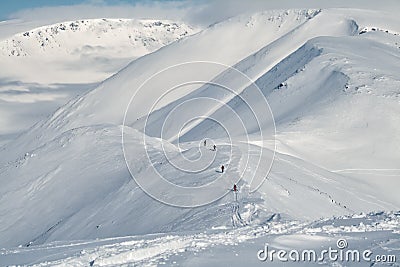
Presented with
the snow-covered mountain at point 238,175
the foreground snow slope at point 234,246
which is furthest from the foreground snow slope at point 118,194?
the foreground snow slope at point 234,246

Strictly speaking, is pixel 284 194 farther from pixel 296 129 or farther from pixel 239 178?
pixel 296 129

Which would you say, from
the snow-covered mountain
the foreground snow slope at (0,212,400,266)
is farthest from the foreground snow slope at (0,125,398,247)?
the foreground snow slope at (0,212,400,266)

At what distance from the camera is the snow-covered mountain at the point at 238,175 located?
19516 mm

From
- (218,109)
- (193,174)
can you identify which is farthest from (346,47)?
(193,174)

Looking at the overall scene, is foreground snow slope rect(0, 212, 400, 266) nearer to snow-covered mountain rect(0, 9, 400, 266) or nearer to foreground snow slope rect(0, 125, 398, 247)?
snow-covered mountain rect(0, 9, 400, 266)

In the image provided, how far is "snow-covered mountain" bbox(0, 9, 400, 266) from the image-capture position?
1952 cm

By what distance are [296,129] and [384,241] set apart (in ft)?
156

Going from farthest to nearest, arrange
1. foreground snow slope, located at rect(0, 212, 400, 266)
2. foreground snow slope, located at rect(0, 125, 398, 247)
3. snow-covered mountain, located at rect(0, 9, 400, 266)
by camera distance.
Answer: foreground snow slope, located at rect(0, 125, 398, 247) → snow-covered mountain, located at rect(0, 9, 400, 266) → foreground snow slope, located at rect(0, 212, 400, 266)

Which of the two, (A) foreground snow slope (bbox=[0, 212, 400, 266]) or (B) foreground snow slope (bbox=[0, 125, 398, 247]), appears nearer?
(A) foreground snow slope (bbox=[0, 212, 400, 266])

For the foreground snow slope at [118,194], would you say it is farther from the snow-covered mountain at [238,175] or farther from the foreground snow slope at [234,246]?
the foreground snow slope at [234,246]

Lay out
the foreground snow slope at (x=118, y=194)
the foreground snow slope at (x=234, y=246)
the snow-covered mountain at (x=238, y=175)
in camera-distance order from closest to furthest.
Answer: the foreground snow slope at (x=234, y=246) < the snow-covered mountain at (x=238, y=175) < the foreground snow slope at (x=118, y=194)

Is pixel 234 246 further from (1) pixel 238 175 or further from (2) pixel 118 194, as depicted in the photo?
(2) pixel 118 194

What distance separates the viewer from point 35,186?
4950 cm

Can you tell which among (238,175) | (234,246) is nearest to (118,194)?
(238,175)
